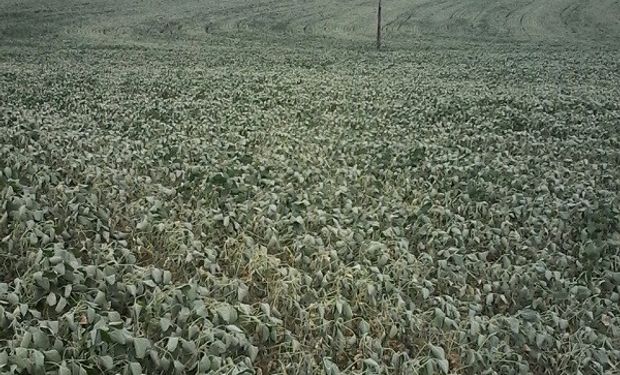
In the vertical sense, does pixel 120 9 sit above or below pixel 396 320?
above

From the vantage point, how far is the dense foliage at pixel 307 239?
442 cm

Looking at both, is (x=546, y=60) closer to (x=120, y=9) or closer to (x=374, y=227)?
(x=374, y=227)

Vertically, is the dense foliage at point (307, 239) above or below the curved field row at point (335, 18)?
below

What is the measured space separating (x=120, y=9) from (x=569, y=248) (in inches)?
1812

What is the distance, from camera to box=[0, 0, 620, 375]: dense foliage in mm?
4418

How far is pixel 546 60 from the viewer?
2456 cm

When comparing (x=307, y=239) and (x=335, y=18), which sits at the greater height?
(x=335, y=18)

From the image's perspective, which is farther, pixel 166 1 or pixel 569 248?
pixel 166 1

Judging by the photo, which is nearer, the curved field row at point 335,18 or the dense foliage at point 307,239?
the dense foliage at point 307,239

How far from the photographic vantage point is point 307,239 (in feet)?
19.2

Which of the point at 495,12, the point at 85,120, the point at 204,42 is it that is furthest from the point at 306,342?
the point at 495,12

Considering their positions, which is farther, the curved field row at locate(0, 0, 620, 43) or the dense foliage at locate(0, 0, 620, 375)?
the curved field row at locate(0, 0, 620, 43)

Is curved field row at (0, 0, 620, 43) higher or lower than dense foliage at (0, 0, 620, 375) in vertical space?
higher

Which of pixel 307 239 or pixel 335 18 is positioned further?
pixel 335 18
